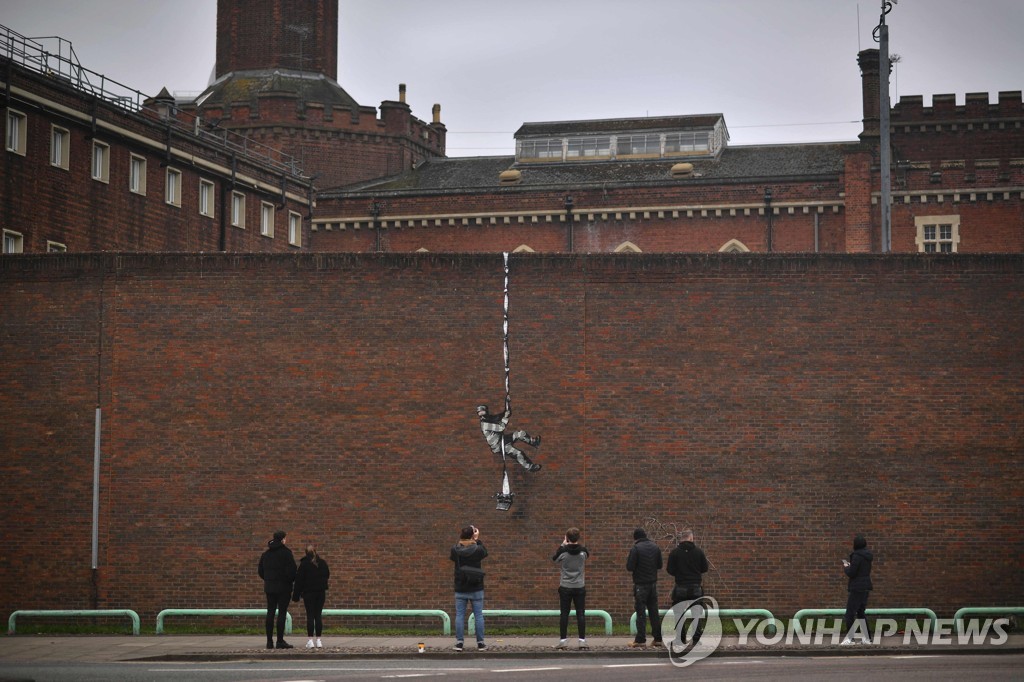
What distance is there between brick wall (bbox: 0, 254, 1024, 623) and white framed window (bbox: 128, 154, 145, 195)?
54.1ft

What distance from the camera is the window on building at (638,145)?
62594 millimetres

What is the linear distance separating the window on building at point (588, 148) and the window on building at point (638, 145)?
0.47 metres

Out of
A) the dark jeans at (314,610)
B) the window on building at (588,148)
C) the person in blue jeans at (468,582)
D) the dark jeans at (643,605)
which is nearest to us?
the person in blue jeans at (468,582)

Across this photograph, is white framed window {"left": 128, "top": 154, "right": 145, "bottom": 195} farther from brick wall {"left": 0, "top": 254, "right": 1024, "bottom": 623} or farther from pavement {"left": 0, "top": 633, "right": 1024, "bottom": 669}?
pavement {"left": 0, "top": 633, "right": 1024, "bottom": 669}

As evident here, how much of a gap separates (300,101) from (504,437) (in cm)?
3814

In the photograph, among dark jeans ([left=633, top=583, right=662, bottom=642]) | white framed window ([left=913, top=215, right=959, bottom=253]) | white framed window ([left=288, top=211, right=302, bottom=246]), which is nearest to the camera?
dark jeans ([left=633, top=583, right=662, bottom=642])

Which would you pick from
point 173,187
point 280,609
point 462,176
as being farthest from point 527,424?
point 462,176

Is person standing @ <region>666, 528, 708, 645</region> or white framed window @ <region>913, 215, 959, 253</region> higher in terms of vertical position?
white framed window @ <region>913, 215, 959, 253</region>

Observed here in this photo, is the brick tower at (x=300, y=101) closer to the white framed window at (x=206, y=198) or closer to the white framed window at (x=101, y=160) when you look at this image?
the white framed window at (x=206, y=198)

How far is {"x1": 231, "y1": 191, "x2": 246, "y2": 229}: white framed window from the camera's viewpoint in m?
48.0

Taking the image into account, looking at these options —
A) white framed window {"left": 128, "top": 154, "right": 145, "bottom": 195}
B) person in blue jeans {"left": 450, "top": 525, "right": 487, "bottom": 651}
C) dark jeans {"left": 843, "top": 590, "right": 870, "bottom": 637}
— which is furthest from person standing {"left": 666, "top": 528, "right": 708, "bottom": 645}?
white framed window {"left": 128, "top": 154, "right": 145, "bottom": 195}

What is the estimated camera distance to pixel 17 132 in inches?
1480

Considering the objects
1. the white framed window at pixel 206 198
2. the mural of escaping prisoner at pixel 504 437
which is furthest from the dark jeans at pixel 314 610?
the white framed window at pixel 206 198

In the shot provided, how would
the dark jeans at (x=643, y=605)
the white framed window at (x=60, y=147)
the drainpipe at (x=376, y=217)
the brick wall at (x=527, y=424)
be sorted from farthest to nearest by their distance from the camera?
1. the drainpipe at (x=376, y=217)
2. the white framed window at (x=60, y=147)
3. the brick wall at (x=527, y=424)
4. the dark jeans at (x=643, y=605)
